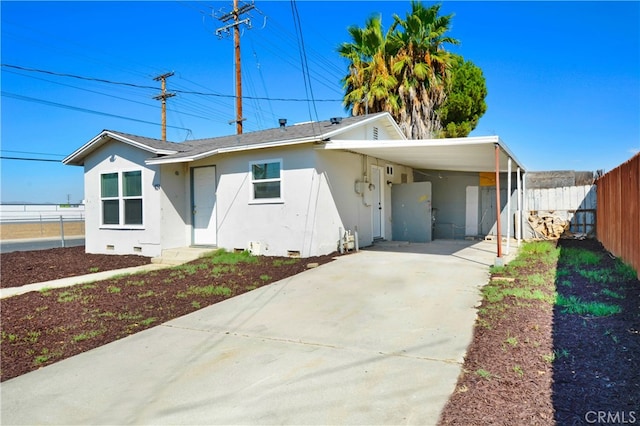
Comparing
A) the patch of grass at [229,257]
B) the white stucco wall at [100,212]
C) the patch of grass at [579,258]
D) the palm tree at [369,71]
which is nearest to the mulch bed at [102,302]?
the patch of grass at [229,257]

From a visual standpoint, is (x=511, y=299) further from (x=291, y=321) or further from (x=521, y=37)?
(x=521, y=37)

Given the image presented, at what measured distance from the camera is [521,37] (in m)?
11.6

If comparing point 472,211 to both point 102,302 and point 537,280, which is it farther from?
point 102,302

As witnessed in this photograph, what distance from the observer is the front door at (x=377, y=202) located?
11962 mm

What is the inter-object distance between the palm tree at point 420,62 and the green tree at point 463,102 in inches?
213

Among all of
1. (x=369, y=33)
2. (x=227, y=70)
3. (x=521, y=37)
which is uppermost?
(x=369, y=33)

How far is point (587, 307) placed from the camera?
4.66 metres

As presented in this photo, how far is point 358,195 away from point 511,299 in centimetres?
621

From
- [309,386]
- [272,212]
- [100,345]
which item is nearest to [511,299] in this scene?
[309,386]

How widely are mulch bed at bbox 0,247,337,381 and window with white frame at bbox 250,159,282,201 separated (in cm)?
166

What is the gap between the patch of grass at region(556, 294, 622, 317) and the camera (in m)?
4.45

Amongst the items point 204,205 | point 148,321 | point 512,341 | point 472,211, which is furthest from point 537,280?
point 204,205

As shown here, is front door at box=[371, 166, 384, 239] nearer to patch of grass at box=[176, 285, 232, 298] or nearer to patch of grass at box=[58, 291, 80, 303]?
patch of grass at box=[176, 285, 232, 298]

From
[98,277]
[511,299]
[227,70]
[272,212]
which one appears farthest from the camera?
[227,70]
